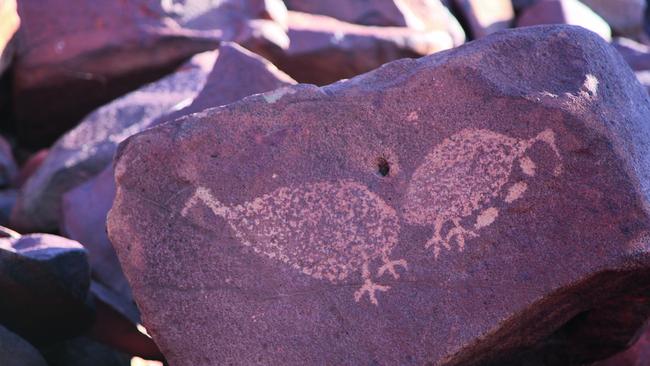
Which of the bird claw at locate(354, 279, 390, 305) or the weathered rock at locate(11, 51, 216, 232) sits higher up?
the bird claw at locate(354, 279, 390, 305)

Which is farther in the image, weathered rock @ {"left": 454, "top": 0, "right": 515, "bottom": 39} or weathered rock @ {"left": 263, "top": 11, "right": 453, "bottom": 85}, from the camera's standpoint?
weathered rock @ {"left": 454, "top": 0, "right": 515, "bottom": 39}

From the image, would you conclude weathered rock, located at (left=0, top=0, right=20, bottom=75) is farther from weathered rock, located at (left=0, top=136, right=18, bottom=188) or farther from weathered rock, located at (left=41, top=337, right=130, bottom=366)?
weathered rock, located at (left=41, top=337, right=130, bottom=366)

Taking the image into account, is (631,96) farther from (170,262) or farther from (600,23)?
(600,23)

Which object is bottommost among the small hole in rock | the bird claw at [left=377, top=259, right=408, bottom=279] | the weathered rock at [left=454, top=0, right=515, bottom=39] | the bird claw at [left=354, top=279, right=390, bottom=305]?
the weathered rock at [left=454, top=0, right=515, bottom=39]

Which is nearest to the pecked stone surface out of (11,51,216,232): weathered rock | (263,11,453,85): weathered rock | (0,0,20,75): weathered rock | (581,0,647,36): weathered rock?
(11,51,216,232): weathered rock

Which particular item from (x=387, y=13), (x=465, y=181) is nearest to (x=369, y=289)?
(x=465, y=181)

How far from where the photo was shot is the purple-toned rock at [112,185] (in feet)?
9.65

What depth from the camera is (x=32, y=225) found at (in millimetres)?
3344

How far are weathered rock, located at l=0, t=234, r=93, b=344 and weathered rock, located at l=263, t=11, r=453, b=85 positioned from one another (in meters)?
1.61

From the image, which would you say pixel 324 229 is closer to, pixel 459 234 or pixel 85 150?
pixel 459 234

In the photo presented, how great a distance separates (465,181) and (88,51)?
2390 mm

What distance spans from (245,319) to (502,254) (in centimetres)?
50

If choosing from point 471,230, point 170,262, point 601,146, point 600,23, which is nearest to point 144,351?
point 170,262

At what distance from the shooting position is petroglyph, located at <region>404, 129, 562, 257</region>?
1947 mm
